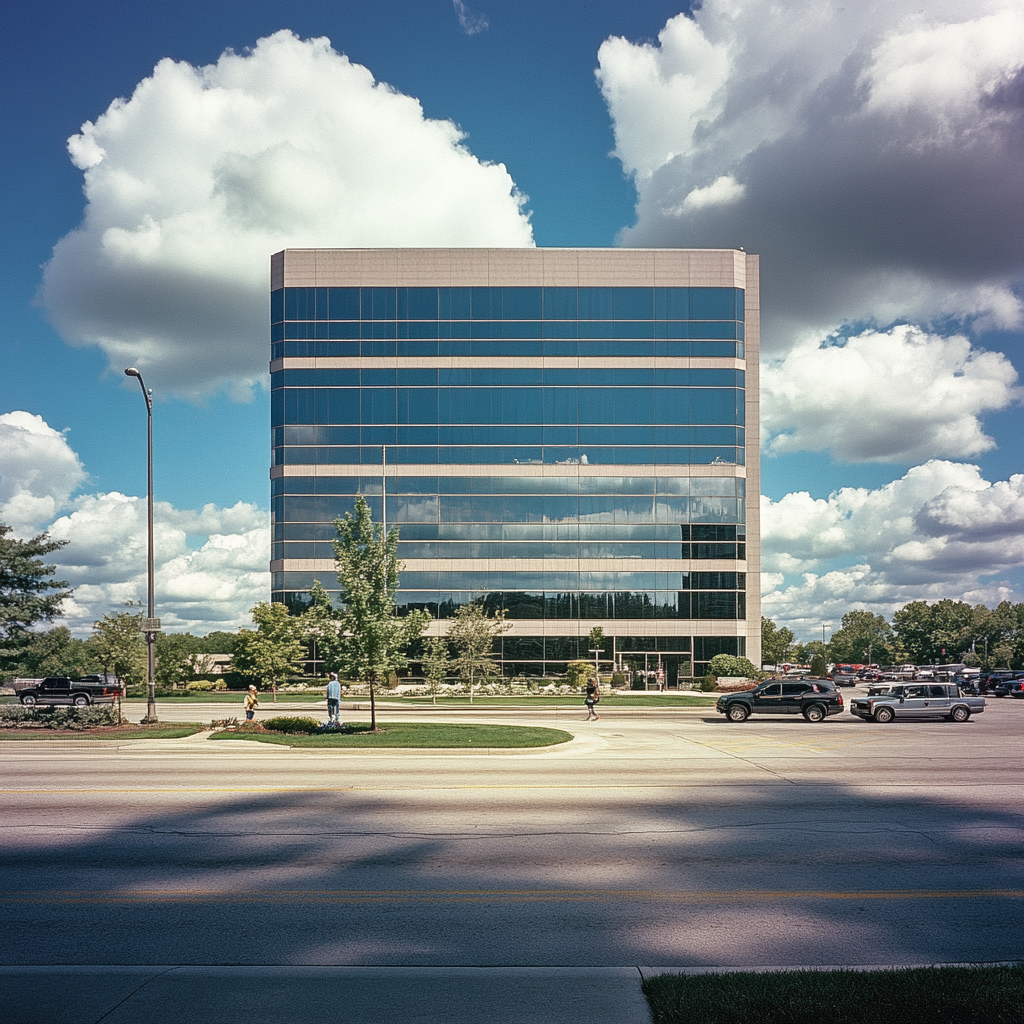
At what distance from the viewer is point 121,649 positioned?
126ft

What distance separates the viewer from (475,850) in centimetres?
1004

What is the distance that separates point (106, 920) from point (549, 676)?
169ft

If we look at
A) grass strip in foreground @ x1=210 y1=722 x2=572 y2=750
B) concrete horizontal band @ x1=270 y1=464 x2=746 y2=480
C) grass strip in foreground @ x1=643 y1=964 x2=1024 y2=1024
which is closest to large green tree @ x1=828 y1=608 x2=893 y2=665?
concrete horizontal band @ x1=270 y1=464 x2=746 y2=480

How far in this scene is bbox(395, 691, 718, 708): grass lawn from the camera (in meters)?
38.2

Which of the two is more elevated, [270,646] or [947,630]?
[270,646]

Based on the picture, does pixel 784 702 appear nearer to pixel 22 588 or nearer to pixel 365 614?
pixel 365 614

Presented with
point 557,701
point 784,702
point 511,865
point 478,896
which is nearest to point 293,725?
point 511,865

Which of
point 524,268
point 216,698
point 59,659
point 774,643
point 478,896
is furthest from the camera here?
A: point 774,643

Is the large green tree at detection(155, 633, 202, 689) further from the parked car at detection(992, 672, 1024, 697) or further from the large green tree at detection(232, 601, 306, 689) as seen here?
the parked car at detection(992, 672, 1024, 697)

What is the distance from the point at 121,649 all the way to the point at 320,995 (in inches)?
1477

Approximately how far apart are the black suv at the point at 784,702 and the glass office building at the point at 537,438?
83.9 ft

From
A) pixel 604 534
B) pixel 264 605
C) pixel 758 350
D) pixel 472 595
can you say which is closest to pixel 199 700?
pixel 264 605

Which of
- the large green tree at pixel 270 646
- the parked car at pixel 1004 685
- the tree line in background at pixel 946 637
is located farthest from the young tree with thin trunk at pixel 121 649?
the tree line in background at pixel 946 637

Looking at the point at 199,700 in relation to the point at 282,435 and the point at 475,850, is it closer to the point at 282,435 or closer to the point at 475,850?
the point at 282,435
